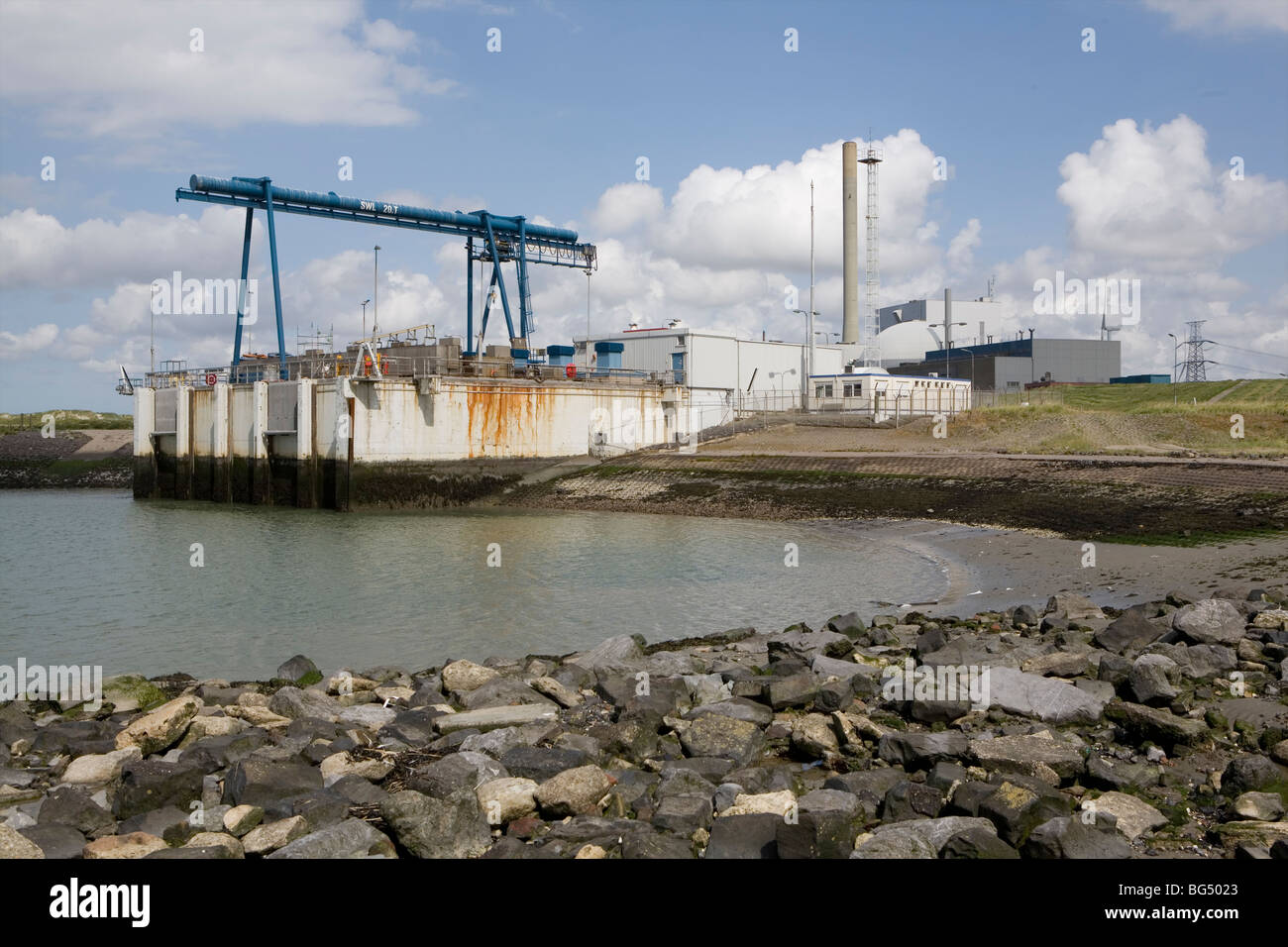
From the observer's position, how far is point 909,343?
95.6 meters

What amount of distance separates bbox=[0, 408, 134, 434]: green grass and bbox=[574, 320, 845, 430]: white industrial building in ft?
134

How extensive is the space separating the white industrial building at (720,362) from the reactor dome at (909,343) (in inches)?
1256

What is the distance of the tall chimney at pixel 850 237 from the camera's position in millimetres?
75688

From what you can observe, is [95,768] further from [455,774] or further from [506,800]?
[506,800]

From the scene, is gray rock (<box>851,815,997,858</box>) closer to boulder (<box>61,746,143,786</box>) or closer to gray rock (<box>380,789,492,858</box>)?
gray rock (<box>380,789,492,858</box>)

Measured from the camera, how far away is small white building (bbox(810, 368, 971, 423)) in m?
54.5

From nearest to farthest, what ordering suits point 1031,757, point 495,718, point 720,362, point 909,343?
point 1031,757 → point 495,718 → point 720,362 → point 909,343

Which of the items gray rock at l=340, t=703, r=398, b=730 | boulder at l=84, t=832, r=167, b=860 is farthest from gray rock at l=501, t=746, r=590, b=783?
boulder at l=84, t=832, r=167, b=860

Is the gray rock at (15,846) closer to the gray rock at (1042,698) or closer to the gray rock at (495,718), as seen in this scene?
the gray rock at (495,718)

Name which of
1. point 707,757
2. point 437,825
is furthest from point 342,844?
point 707,757

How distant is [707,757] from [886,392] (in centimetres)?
4977

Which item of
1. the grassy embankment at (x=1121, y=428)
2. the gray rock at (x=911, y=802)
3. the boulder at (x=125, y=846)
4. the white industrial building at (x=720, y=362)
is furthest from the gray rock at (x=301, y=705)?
the white industrial building at (x=720, y=362)
